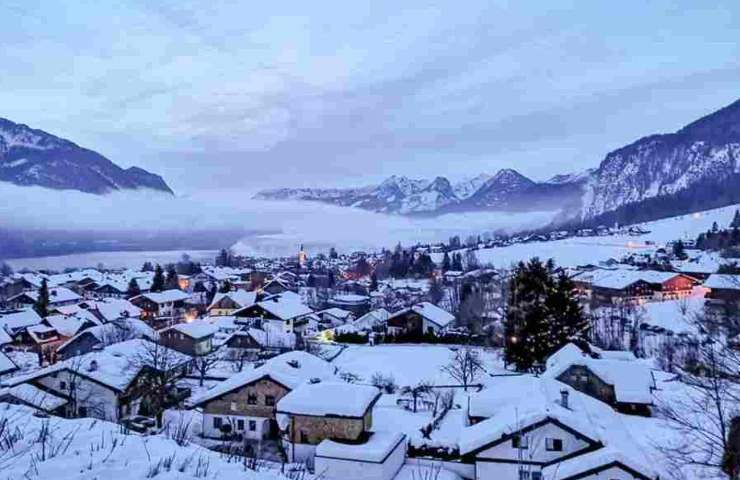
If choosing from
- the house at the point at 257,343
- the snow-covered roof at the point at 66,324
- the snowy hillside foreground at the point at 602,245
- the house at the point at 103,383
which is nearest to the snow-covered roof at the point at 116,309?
the snow-covered roof at the point at 66,324

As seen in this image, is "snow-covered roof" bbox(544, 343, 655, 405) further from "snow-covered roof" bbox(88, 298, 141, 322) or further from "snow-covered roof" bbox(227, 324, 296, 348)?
"snow-covered roof" bbox(88, 298, 141, 322)

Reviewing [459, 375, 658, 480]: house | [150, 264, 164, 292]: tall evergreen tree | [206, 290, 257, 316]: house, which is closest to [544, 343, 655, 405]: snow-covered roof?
[459, 375, 658, 480]: house

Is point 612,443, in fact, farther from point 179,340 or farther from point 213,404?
point 179,340

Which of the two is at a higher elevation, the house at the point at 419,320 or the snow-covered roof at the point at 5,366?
the snow-covered roof at the point at 5,366

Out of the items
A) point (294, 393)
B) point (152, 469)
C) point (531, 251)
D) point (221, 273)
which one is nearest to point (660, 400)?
point (294, 393)

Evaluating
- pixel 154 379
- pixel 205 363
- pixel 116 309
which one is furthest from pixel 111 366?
pixel 116 309

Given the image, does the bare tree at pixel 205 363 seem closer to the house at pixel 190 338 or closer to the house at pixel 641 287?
the house at pixel 190 338

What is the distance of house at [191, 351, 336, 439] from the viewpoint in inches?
1017

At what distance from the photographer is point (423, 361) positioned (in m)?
39.4

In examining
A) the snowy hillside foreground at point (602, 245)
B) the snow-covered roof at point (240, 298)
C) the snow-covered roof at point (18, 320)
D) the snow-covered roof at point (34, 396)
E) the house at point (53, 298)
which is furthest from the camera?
the snowy hillside foreground at point (602, 245)

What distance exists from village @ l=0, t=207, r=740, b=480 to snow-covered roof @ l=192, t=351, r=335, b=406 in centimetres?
11

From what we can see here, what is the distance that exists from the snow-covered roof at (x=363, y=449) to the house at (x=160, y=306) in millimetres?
51898

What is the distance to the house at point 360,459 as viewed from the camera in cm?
1928

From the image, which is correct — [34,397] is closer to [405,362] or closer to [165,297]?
[405,362]
